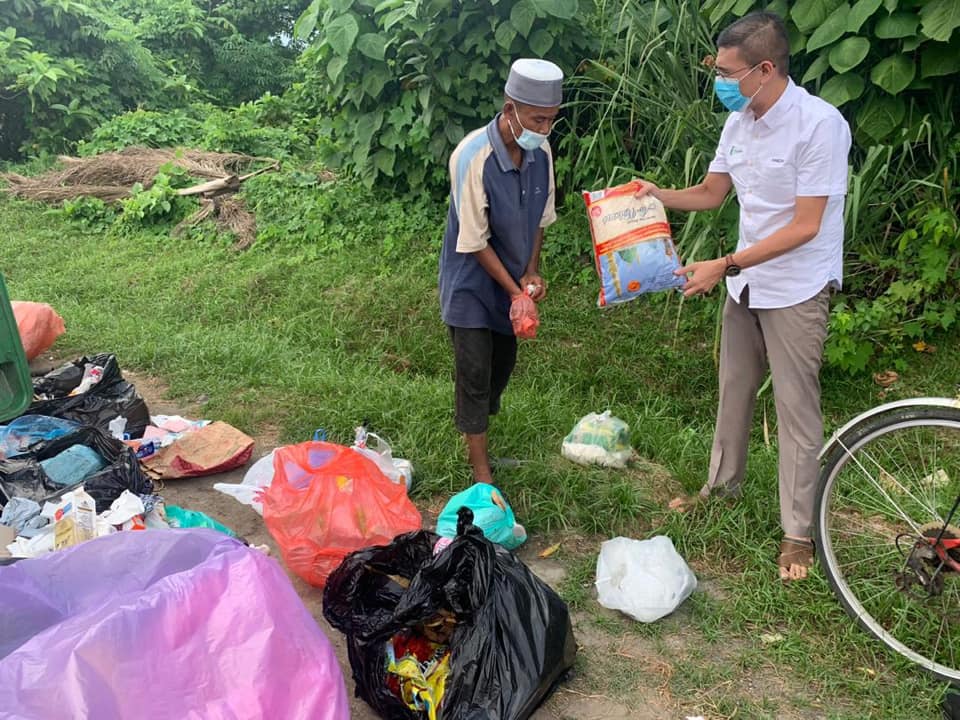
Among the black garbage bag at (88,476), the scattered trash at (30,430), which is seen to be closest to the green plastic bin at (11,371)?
the black garbage bag at (88,476)

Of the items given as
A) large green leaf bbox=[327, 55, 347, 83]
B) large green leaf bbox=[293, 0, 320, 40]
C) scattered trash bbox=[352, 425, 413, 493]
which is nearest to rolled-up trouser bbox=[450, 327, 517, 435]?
scattered trash bbox=[352, 425, 413, 493]

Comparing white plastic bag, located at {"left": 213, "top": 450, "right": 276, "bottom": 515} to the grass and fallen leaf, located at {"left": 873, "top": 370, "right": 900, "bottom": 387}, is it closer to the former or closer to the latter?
the grass

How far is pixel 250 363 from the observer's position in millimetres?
4902

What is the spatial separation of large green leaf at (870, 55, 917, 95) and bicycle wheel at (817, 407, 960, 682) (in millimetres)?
2114

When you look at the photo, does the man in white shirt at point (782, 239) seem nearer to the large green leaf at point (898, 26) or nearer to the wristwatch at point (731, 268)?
the wristwatch at point (731, 268)

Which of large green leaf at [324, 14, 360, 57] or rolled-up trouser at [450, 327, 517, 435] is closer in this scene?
rolled-up trouser at [450, 327, 517, 435]

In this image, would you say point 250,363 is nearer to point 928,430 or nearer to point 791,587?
point 791,587

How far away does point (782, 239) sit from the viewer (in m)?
2.62

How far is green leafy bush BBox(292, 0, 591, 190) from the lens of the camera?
19.0 feet

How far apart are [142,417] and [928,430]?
329 centimetres

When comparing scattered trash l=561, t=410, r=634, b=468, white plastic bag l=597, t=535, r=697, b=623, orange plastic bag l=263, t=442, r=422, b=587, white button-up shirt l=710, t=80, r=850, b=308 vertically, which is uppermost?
white button-up shirt l=710, t=80, r=850, b=308

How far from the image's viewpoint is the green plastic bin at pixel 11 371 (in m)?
3.13

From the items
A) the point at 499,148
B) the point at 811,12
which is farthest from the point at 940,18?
the point at 499,148

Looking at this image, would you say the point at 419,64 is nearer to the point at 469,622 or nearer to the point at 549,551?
the point at 549,551
